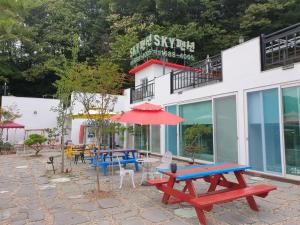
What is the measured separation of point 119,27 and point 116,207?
71.1 feet

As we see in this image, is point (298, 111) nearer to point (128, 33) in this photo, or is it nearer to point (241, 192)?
point (241, 192)

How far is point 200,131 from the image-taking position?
29.7 feet

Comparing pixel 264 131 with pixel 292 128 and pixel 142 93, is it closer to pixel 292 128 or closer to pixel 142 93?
pixel 292 128

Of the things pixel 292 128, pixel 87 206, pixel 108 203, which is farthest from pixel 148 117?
pixel 292 128

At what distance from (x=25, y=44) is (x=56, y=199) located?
24.3 m

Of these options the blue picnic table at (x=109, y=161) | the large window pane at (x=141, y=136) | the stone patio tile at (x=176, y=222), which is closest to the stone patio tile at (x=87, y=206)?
the stone patio tile at (x=176, y=222)

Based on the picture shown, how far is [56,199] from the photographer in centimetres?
553

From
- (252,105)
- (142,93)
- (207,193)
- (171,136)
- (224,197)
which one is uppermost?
(142,93)

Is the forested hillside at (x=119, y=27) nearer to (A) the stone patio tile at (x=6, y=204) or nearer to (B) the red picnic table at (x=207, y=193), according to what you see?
(A) the stone patio tile at (x=6, y=204)

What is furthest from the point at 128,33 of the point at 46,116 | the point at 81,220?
the point at 81,220

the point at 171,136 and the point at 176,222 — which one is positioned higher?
the point at 171,136

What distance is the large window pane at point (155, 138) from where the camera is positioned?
13156mm

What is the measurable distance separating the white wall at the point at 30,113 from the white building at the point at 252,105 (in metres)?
13.8

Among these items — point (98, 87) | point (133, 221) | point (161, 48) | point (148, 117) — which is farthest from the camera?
point (161, 48)
